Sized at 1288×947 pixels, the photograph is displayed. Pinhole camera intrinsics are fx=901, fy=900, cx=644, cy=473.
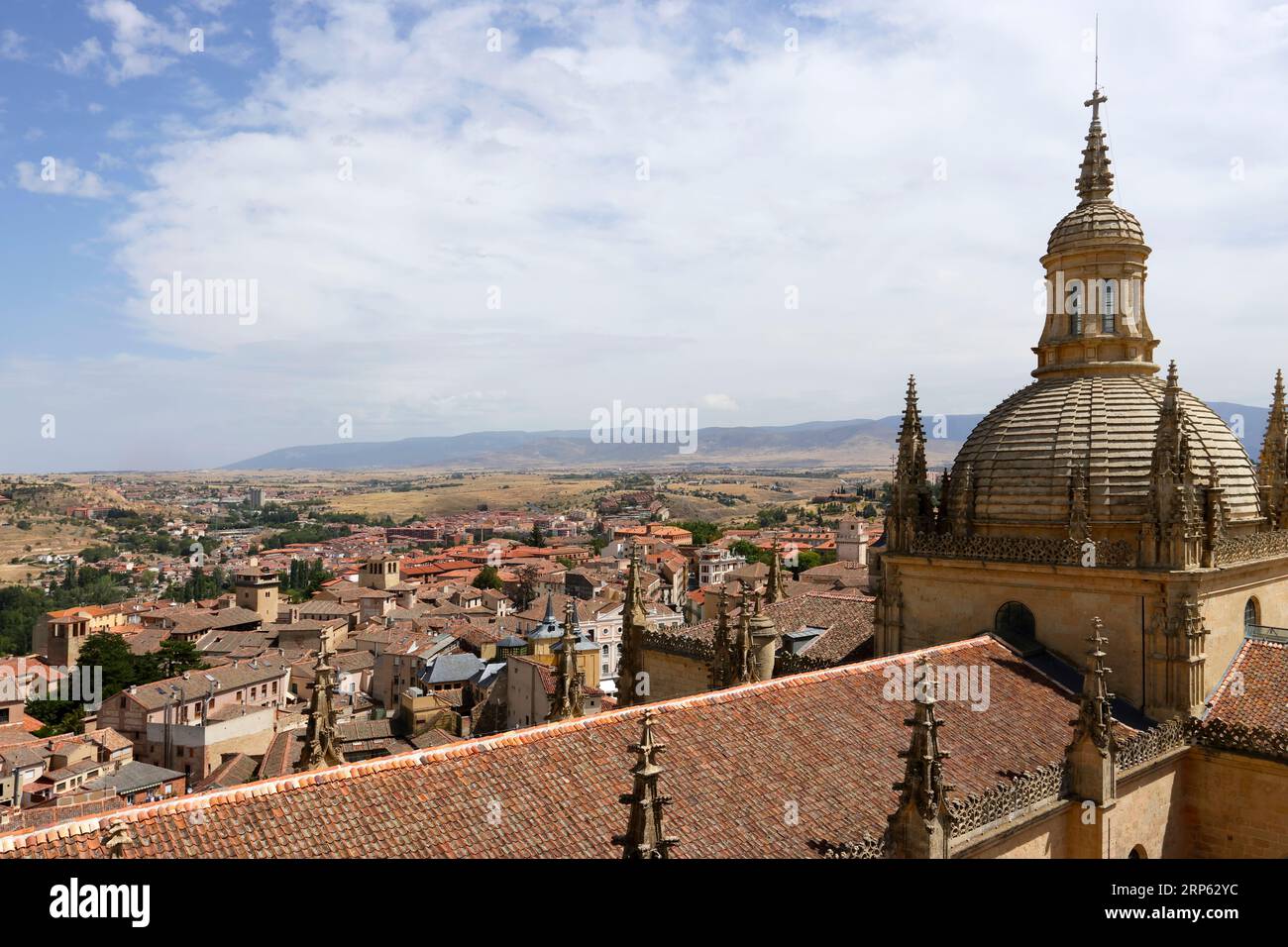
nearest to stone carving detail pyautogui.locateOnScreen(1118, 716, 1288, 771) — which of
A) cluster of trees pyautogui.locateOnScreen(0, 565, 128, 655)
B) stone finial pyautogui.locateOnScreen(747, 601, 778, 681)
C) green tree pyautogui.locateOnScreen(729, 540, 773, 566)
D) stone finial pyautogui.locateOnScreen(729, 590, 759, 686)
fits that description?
stone finial pyautogui.locateOnScreen(747, 601, 778, 681)

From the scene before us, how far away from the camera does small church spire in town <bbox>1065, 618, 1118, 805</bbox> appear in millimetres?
16312

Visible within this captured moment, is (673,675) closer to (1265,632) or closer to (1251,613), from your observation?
(1251,613)

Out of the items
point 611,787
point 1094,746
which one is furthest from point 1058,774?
point 611,787

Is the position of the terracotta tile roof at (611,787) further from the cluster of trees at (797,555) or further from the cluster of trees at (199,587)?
the cluster of trees at (199,587)

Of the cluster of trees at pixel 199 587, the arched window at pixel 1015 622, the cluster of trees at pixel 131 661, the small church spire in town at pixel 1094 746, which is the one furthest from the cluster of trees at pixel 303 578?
the small church spire in town at pixel 1094 746

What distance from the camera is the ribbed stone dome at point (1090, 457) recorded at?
811 inches

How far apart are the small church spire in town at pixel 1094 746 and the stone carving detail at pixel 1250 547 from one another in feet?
18.7

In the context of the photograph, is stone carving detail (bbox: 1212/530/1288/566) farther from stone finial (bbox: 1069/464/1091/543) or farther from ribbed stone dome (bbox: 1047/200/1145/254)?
ribbed stone dome (bbox: 1047/200/1145/254)

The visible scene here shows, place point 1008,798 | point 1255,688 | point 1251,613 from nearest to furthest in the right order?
point 1008,798
point 1255,688
point 1251,613

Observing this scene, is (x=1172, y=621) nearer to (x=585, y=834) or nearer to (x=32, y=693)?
(x=585, y=834)

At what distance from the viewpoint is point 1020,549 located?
21188mm

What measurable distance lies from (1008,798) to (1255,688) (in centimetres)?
968
